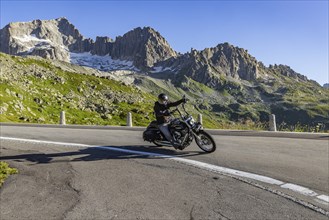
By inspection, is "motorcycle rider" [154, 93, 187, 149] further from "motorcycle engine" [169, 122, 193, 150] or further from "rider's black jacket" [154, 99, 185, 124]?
"motorcycle engine" [169, 122, 193, 150]

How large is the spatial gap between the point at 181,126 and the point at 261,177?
353cm

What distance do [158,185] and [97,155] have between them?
368cm

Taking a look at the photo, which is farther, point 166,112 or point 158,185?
point 166,112

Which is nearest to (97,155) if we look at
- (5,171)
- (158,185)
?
(5,171)

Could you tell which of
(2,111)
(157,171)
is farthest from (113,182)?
(2,111)

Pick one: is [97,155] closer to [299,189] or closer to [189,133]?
[189,133]

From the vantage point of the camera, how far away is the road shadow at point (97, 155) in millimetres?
9500

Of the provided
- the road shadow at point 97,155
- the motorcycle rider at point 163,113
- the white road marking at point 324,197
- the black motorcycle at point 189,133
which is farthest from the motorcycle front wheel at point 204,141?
the white road marking at point 324,197

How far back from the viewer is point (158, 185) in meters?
6.74

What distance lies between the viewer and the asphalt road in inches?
213

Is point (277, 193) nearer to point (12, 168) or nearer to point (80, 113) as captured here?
point (12, 168)

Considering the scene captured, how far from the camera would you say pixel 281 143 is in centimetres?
1204

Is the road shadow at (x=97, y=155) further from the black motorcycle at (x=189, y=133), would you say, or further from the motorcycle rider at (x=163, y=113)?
the motorcycle rider at (x=163, y=113)

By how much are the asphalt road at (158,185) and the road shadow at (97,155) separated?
3cm
